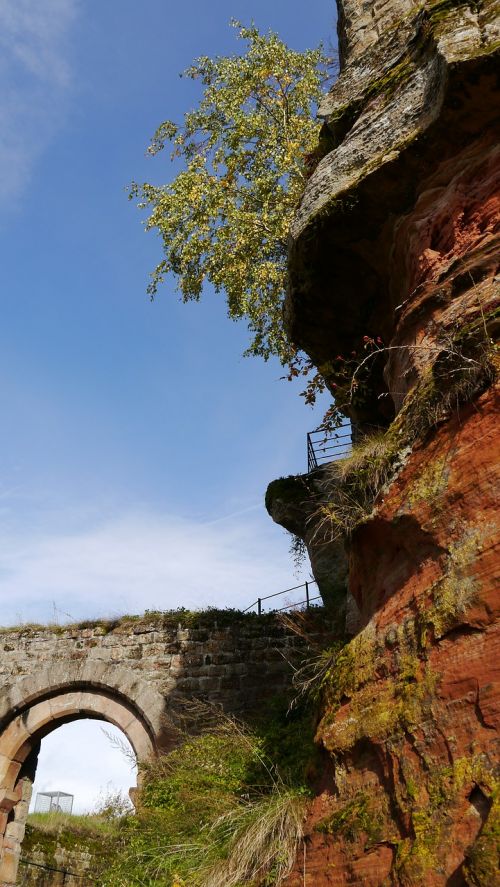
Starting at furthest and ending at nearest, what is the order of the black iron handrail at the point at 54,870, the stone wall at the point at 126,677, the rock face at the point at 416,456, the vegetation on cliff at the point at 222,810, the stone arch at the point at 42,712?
1. the black iron handrail at the point at 54,870
2. the stone arch at the point at 42,712
3. the stone wall at the point at 126,677
4. the vegetation on cliff at the point at 222,810
5. the rock face at the point at 416,456

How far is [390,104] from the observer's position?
238 inches

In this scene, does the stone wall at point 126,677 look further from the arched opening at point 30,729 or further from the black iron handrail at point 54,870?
the black iron handrail at point 54,870

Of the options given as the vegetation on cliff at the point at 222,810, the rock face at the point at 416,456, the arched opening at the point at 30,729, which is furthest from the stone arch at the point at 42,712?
the rock face at the point at 416,456

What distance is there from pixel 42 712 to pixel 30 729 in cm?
30

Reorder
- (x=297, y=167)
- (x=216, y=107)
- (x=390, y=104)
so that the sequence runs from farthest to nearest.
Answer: (x=216, y=107) < (x=297, y=167) < (x=390, y=104)

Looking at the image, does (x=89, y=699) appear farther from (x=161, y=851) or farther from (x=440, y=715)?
(x=440, y=715)

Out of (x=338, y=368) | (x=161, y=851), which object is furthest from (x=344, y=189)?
(x=161, y=851)

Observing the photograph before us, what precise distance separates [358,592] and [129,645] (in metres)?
7.08

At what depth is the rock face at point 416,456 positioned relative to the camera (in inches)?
140

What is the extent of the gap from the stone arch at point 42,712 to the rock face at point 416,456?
21.2ft

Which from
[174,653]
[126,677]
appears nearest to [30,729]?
[126,677]

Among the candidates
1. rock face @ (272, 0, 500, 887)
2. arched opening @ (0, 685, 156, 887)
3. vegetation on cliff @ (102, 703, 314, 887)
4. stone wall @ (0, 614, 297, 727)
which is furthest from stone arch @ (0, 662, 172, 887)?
rock face @ (272, 0, 500, 887)

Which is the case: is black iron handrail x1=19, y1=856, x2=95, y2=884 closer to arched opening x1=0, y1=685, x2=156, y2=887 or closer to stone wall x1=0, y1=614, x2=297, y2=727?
arched opening x1=0, y1=685, x2=156, y2=887

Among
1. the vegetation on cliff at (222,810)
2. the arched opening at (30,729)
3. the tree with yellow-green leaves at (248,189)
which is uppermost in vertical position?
the tree with yellow-green leaves at (248,189)
